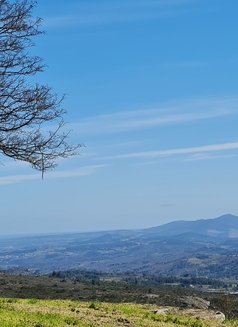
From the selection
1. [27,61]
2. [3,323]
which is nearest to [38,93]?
[27,61]

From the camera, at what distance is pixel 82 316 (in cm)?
2303

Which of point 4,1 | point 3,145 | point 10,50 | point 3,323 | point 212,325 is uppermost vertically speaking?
point 4,1

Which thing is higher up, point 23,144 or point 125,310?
point 23,144

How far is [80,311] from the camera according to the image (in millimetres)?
24688

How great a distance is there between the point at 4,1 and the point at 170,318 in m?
14.8

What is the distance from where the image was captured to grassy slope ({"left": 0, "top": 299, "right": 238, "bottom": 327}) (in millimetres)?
20062

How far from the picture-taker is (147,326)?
22.3 metres

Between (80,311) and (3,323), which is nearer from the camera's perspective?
(3,323)

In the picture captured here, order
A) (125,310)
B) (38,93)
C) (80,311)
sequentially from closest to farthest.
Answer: (38,93), (80,311), (125,310)

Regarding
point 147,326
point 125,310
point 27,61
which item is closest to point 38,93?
point 27,61

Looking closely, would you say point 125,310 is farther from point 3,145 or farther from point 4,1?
point 4,1

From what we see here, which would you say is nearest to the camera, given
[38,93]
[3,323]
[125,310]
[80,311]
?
[3,323]

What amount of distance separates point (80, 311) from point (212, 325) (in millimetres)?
5651

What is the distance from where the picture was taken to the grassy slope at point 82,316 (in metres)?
20.1
